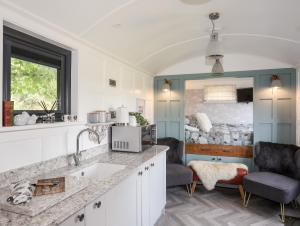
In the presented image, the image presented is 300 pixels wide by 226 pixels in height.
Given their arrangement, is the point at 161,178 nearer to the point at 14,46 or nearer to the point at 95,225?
the point at 95,225

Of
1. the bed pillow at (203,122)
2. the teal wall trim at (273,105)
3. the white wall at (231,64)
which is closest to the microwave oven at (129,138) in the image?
the bed pillow at (203,122)

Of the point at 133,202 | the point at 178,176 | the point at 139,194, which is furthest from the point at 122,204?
the point at 178,176

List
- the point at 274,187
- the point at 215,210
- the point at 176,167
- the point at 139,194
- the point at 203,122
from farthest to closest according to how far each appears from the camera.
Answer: the point at 203,122
the point at 176,167
the point at 215,210
the point at 274,187
the point at 139,194

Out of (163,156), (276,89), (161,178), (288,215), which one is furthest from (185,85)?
(288,215)

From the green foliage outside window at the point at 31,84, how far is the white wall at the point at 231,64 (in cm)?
268

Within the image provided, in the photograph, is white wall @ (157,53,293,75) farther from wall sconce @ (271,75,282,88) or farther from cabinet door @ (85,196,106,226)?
cabinet door @ (85,196,106,226)

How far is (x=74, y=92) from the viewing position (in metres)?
2.23

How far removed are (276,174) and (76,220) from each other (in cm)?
299

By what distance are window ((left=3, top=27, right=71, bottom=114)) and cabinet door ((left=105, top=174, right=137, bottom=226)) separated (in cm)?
97

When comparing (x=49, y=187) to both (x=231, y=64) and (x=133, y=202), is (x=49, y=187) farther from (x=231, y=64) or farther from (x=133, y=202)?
(x=231, y=64)

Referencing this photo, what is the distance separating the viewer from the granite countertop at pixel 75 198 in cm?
105

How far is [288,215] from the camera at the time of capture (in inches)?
115

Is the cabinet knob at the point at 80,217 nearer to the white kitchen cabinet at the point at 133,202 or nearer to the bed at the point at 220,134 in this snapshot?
the white kitchen cabinet at the point at 133,202

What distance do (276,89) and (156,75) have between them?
2.18 meters
